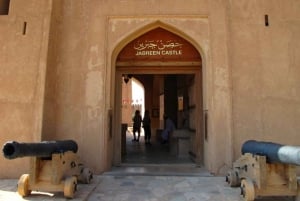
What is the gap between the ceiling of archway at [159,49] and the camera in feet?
23.3

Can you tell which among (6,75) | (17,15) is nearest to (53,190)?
(6,75)

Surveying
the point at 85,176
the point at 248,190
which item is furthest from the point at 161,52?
the point at 248,190

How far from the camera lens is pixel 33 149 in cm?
426

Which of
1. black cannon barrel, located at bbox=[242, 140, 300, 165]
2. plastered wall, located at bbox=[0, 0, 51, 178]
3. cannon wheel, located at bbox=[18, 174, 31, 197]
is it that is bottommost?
cannon wheel, located at bbox=[18, 174, 31, 197]

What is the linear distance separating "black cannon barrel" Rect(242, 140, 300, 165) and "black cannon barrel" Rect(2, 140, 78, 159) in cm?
322

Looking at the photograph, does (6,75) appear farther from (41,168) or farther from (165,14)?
(165,14)

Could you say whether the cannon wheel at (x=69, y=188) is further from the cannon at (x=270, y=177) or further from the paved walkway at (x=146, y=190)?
the cannon at (x=270, y=177)

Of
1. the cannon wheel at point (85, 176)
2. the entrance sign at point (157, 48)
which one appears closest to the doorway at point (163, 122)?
the entrance sign at point (157, 48)

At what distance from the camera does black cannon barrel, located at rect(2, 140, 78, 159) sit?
3.93 meters

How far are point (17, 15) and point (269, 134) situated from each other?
627 centimetres

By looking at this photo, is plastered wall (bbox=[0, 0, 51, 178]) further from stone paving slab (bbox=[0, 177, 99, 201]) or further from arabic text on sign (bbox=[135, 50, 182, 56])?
arabic text on sign (bbox=[135, 50, 182, 56])

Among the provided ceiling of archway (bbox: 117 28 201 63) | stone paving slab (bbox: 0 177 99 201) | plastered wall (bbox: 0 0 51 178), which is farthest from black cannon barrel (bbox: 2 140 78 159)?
ceiling of archway (bbox: 117 28 201 63)

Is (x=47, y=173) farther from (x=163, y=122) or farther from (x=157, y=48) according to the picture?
(x=163, y=122)

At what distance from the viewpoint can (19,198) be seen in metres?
4.50
